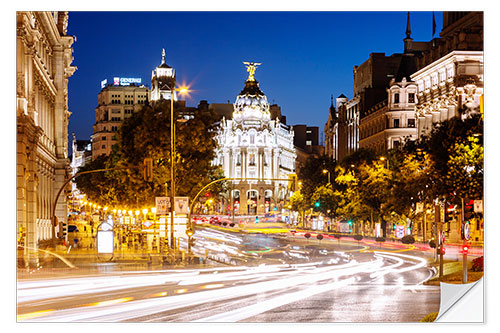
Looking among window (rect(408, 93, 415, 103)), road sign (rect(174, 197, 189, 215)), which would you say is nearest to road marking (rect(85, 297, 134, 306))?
road sign (rect(174, 197, 189, 215))

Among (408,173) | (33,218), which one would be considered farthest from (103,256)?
(408,173)

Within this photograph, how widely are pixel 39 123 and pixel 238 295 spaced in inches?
1613

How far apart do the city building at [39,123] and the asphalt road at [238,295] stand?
10376 mm

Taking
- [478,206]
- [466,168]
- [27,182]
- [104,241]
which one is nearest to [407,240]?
Answer: [466,168]

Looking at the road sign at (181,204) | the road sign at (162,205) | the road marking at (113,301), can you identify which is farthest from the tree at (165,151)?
the road marking at (113,301)

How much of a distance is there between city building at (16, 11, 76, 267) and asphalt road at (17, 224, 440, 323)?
10.4 m

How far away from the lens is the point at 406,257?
56656 mm

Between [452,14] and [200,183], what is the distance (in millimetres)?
39325

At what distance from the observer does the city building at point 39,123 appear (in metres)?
46.8

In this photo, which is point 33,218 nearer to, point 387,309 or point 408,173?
point 408,173

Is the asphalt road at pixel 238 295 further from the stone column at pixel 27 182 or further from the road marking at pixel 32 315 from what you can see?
the stone column at pixel 27 182

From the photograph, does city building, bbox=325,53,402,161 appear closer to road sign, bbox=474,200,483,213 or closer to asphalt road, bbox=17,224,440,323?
road sign, bbox=474,200,483,213

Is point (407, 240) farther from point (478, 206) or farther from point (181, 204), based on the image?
point (478, 206)

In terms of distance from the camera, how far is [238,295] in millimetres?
29422
